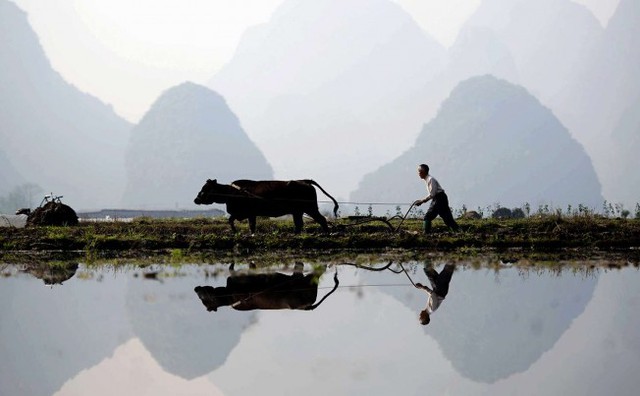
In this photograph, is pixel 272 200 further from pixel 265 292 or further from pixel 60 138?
pixel 60 138

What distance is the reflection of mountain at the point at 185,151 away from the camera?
487ft

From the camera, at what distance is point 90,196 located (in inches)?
5920

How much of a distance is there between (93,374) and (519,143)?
416 ft

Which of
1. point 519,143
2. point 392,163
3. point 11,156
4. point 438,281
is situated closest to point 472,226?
point 438,281

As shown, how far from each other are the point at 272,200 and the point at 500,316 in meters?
11.2

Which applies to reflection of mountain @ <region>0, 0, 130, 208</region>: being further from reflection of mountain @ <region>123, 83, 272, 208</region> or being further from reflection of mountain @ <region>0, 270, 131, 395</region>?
reflection of mountain @ <region>0, 270, 131, 395</region>

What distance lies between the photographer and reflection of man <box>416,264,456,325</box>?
27.6 feet

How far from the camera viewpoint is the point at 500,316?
826 centimetres

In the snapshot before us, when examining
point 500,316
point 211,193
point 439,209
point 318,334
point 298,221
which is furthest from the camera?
point 211,193

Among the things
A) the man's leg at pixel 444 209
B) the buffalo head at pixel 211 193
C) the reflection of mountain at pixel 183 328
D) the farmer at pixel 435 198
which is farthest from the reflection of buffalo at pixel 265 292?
the buffalo head at pixel 211 193

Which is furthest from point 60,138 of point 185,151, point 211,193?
point 211,193

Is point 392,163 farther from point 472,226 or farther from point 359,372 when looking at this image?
point 359,372

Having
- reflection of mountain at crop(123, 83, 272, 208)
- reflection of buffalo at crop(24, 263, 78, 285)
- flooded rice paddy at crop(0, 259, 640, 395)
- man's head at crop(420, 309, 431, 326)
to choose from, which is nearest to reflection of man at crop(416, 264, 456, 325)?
man's head at crop(420, 309, 431, 326)

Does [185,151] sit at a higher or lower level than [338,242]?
higher
